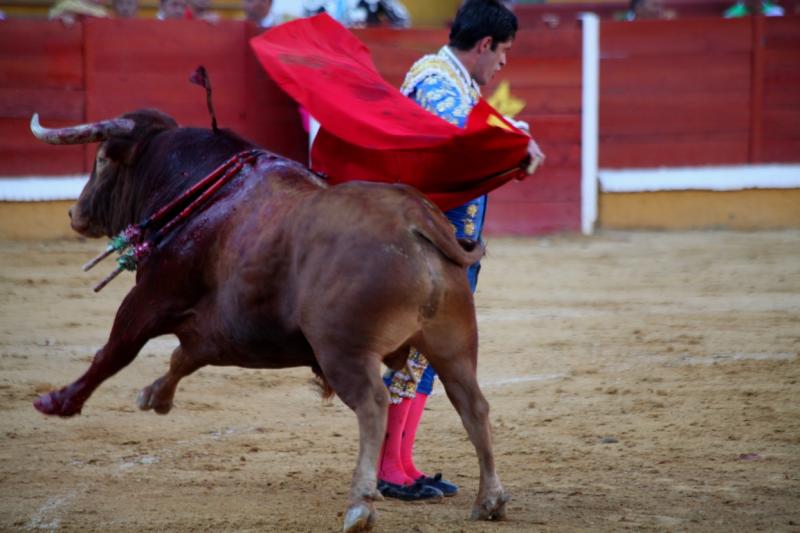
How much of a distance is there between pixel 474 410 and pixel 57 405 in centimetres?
112

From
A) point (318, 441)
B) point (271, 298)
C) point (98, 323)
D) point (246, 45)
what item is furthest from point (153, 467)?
point (246, 45)

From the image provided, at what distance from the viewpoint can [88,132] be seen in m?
3.38

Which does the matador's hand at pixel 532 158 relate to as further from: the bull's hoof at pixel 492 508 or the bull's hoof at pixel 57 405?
the bull's hoof at pixel 57 405

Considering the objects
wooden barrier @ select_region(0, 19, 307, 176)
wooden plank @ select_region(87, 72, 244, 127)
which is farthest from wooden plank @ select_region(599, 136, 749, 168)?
wooden plank @ select_region(87, 72, 244, 127)

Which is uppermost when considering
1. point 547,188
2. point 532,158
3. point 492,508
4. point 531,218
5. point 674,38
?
point 532,158

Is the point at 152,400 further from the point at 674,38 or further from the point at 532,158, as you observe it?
the point at 674,38

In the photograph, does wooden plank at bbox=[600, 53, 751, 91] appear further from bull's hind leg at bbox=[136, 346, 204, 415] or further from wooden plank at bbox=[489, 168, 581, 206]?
bull's hind leg at bbox=[136, 346, 204, 415]

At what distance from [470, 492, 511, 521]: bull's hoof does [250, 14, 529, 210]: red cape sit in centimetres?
75

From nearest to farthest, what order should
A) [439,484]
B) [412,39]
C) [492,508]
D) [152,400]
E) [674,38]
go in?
[492,508]
[439,484]
[152,400]
[412,39]
[674,38]

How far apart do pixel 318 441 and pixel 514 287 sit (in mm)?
2842

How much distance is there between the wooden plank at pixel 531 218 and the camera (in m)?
8.49

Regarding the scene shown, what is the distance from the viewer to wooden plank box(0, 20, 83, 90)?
25.3ft

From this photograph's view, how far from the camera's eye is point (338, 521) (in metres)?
3.05

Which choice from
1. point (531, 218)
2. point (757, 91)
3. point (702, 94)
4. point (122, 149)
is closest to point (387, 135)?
point (122, 149)
